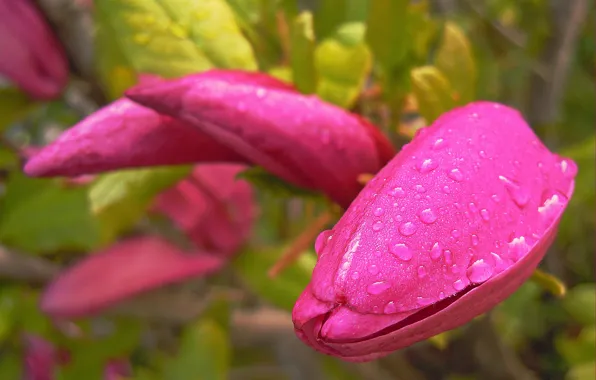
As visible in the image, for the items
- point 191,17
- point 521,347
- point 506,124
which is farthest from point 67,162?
point 521,347

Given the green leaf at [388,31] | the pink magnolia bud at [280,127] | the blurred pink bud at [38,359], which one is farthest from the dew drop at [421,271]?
the blurred pink bud at [38,359]

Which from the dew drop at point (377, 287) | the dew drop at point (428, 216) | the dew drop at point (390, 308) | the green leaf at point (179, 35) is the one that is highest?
the green leaf at point (179, 35)

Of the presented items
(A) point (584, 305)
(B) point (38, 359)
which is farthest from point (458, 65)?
(B) point (38, 359)

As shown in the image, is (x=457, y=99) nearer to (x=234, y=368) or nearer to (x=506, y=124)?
(x=506, y=124)

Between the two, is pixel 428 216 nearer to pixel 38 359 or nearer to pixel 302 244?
pixel 302 244

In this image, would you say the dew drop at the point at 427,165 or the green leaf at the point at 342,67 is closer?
the dew drop at the point at 427,165

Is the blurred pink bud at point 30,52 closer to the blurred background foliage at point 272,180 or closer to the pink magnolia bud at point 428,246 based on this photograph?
the blurred background foliage at point 272,180
